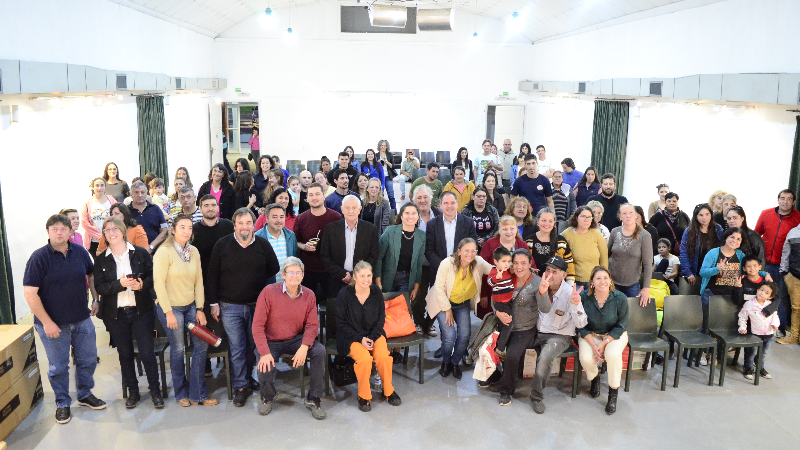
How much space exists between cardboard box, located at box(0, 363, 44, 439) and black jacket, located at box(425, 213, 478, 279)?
339 centimetres

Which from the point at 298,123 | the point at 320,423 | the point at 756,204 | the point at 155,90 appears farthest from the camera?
the point at 298,123

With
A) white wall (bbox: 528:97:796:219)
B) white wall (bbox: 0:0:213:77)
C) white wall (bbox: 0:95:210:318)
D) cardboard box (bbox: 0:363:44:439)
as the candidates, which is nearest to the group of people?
cardboard box (bbox: 0:363:44:439)

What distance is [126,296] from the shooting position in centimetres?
446

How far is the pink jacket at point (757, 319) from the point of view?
5188 mm

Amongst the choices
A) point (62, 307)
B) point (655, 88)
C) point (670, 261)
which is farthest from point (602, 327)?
point (655, 88)

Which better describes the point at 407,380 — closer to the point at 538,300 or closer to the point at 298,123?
the point at 538,300

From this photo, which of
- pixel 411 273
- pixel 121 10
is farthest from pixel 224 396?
pixel 121 10

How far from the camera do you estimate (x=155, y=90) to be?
9.49 m

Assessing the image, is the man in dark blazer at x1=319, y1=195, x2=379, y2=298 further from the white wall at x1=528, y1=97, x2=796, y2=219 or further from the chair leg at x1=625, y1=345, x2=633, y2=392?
the white wall at x1=528, y1=97, x2=796, y2=219

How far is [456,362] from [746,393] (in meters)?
2.47

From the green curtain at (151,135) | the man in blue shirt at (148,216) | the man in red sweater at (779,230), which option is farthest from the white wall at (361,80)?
the man in red sweater at (779,230)

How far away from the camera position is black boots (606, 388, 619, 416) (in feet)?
15.6

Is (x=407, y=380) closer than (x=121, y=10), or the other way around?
(x=407, y=380)

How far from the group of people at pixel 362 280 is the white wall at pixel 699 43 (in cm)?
159
